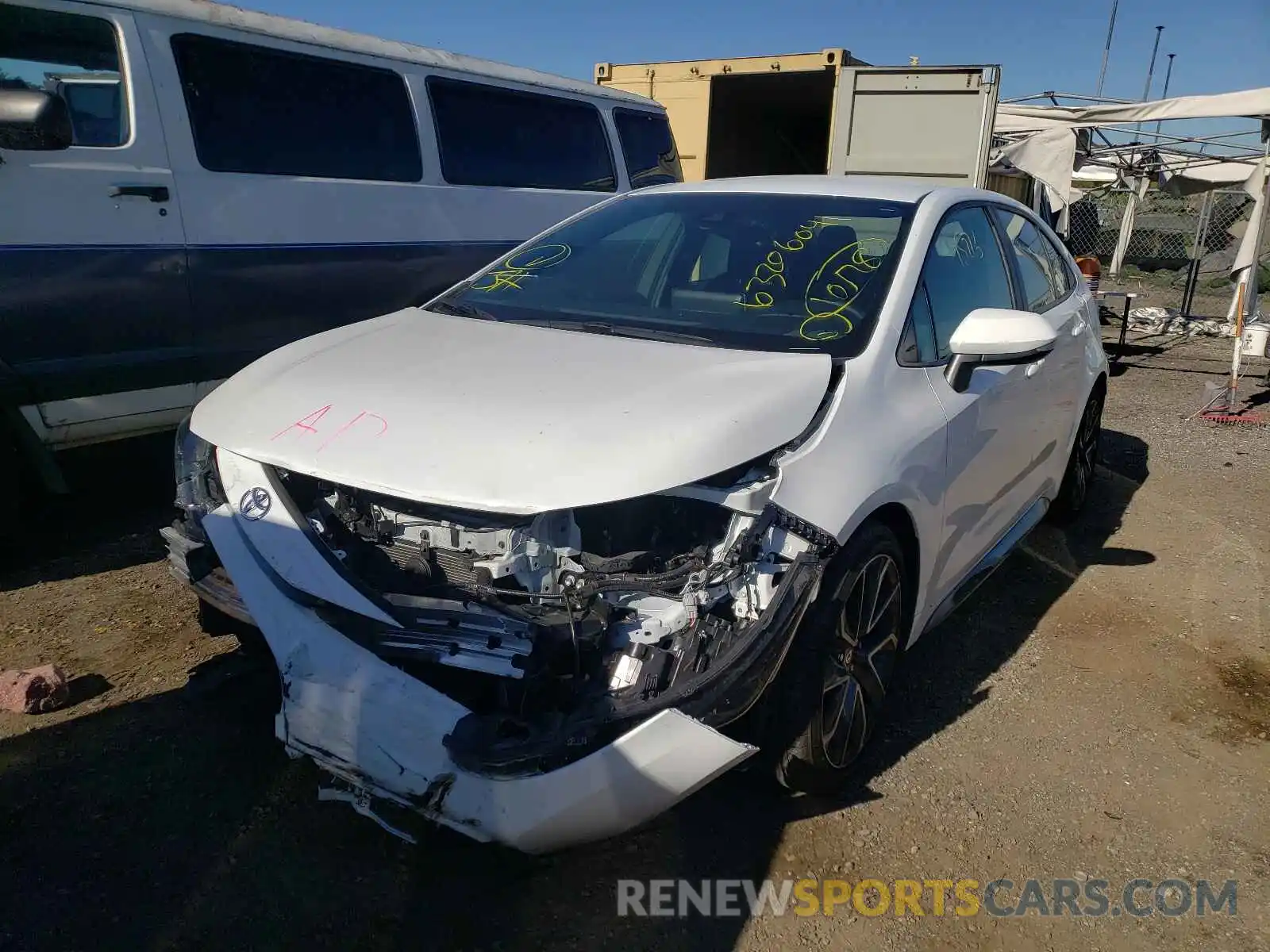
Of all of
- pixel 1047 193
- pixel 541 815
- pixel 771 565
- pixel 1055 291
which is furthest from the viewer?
pixel 1047 193

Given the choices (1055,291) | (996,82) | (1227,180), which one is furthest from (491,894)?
(1227,180)

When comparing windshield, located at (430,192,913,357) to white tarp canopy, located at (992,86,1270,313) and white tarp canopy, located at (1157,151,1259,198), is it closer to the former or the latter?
white tarp canopy, located at (992,86,1270,313)

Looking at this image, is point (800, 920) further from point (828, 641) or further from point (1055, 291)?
point (1055, 291)

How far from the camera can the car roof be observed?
3387mm

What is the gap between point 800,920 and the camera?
232 centimetres

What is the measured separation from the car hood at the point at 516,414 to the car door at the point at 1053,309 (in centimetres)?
177

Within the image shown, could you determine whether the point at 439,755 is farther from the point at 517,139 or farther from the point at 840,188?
the point at 517,139

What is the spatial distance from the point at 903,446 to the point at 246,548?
1800mm

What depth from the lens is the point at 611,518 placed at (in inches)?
98.0

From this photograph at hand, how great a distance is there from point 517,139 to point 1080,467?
391 cm

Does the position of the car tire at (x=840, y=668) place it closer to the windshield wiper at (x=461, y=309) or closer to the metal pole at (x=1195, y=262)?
the windshield wiper at (x=461, y=309)

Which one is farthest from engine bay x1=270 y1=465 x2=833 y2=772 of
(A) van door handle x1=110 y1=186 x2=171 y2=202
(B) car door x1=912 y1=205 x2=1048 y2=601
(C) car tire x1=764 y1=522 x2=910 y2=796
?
(A) van door handle x1=110 y1=186 x2=171 y2=202

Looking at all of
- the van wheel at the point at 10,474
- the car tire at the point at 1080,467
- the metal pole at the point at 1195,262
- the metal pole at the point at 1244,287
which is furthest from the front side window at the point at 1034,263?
the metal pole at the point at 1195,262

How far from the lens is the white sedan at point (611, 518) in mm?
2074
